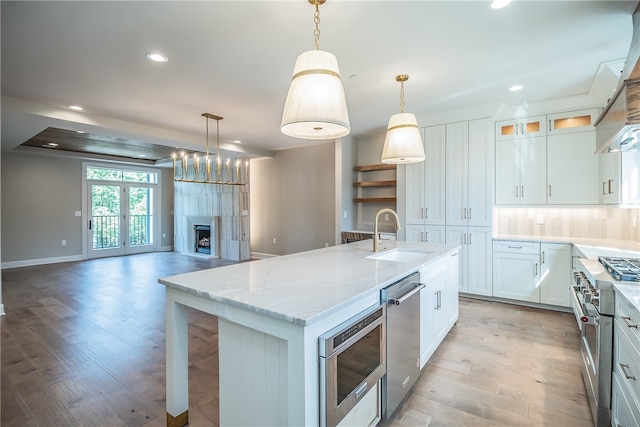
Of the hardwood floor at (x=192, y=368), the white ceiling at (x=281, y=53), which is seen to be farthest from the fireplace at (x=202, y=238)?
the white ceiling at (x=281, y=53)

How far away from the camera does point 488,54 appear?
2.68 m

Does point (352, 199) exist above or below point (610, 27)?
below

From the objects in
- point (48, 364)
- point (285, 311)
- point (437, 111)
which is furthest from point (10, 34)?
point (437, 111)

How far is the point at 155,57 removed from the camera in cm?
271

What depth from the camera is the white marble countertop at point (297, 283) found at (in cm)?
127

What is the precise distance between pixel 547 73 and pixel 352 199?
328 centimetres

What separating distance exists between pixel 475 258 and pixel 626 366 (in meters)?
2.80

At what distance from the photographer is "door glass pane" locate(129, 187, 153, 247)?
27.9 feet

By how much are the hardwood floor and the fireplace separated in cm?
399

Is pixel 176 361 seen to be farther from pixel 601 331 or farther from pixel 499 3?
pixel 499 3

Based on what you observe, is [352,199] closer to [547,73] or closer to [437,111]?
[437,111]

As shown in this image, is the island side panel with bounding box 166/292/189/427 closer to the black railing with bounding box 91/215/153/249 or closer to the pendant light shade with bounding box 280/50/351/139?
the pendant light shade with bounding box 280/50/351/139

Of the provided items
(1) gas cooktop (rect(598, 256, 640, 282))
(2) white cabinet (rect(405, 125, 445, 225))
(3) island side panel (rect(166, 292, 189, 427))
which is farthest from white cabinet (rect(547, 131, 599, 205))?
(3) island side panel (rect(166, 292, 189, 427))

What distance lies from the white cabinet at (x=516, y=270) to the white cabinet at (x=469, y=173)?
0.41 meters
